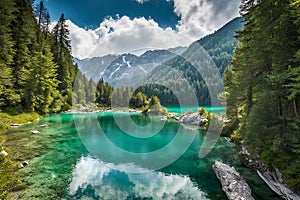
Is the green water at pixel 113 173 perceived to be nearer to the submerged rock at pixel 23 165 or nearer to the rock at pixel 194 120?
the submerged rock at pixel 23 165

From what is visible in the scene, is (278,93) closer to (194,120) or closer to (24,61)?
(194,120)

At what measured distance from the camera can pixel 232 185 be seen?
9180mm

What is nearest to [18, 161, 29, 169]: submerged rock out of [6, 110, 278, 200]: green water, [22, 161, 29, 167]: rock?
[22, 161, 29, 167]: rock

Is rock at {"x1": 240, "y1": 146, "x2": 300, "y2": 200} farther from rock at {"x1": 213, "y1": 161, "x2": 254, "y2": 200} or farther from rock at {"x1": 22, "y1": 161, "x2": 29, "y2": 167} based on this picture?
rock at {"x1": 22, "y1": 161, "x2": 29, "y2": 167}

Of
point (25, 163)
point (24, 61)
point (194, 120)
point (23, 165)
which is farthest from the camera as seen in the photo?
point (194, 120)

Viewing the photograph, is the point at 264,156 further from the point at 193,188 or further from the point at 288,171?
the point at 193,188

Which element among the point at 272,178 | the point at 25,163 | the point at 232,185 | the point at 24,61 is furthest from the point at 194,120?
the point at 24,61

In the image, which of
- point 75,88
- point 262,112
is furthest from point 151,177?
point 75,88

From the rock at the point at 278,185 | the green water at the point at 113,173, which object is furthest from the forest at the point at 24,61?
the rock at the point at 278,185

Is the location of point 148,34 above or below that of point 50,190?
above

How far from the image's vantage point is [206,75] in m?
173

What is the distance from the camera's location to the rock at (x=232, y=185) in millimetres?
8328

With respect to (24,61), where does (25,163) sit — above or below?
below

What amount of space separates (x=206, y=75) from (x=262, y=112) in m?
172
